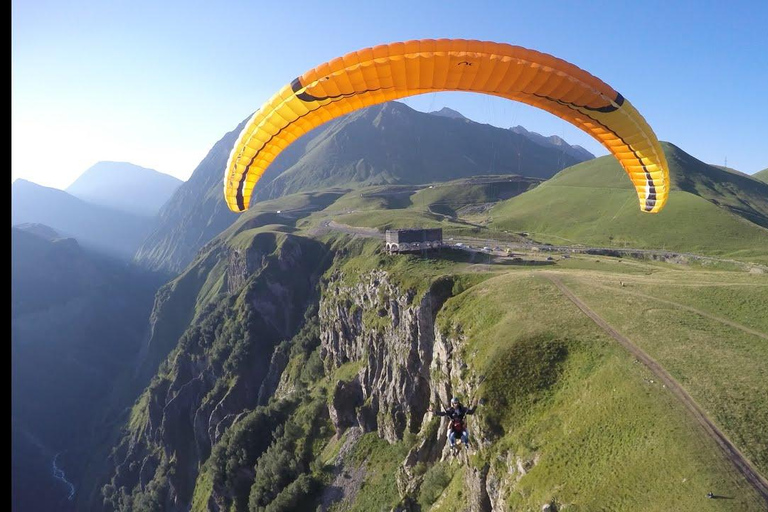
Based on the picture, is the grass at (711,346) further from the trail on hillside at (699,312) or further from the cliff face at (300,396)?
the cliff face at (300,396)

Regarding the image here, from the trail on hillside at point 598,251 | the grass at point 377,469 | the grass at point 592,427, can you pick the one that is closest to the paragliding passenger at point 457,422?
the grass at point 592,427

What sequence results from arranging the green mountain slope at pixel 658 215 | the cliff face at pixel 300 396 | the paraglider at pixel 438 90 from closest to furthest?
the paraglider at pixel 438 90 → the cliff face at pixel 300 396 → the green mountain slope at pixel 658 215

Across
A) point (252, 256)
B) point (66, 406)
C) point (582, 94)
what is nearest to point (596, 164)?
point (252, 256)

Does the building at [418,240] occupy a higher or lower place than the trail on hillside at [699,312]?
higher

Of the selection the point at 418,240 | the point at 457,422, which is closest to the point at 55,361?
the point at 418,240

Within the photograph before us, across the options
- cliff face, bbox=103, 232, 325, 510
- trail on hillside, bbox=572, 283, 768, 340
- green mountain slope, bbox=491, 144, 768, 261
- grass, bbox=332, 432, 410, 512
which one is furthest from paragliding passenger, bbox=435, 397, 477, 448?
green mountain slope, bbox=491, 144, 768, 261

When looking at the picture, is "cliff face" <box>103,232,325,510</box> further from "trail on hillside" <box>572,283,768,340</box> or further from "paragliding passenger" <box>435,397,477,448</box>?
"trail on hillside" <box>572,283,768,340</box>
